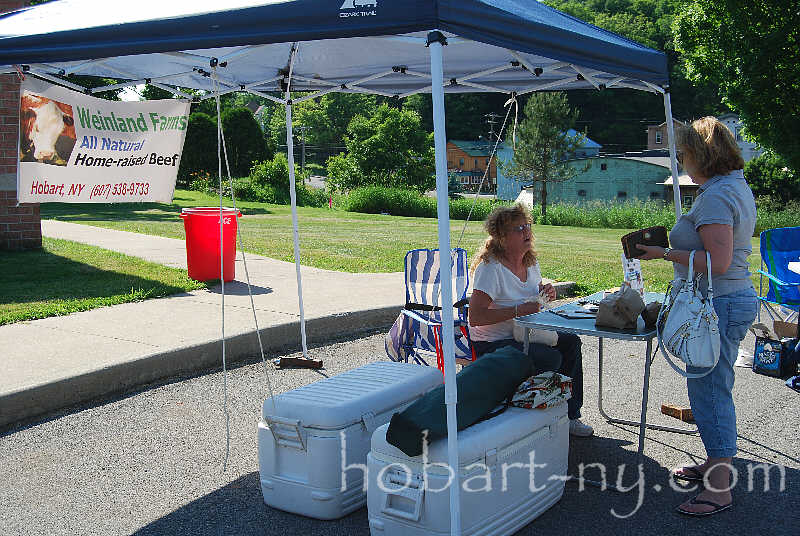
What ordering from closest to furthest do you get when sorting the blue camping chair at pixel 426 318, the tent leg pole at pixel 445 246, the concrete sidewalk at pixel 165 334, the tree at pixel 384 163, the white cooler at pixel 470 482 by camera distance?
the tent leg pole at pixel 445 246
the white cooler at pixel 470 482
the blue camping chair at pixel 426 318
the concrete sidewalk at pixel 165 334
the tree at pixel 384 163

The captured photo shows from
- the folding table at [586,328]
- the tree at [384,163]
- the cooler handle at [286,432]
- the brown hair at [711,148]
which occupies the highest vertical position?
the tree at [384,163]

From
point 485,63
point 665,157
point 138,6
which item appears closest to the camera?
point 138,6

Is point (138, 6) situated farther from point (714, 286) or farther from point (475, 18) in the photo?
point (714, 286)

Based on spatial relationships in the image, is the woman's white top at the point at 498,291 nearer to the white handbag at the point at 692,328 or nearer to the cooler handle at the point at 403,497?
the white handbag at the point at 692,328

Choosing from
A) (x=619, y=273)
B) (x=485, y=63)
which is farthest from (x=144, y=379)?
(x=619, y=273)

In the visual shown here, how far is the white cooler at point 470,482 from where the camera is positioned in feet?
10.9

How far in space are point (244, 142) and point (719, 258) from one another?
139 feet

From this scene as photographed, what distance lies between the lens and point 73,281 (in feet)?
31.4

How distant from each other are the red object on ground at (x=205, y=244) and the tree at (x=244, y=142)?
3408 cm

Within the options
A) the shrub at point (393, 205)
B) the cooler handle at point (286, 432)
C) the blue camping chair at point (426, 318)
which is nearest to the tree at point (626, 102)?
the shrub at point (393, 205)

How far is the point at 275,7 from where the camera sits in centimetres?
334

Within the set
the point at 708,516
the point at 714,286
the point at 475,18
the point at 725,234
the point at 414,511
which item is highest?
the point at 475,18

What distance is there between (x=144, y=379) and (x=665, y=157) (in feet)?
216

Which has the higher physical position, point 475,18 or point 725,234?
point 475,18
